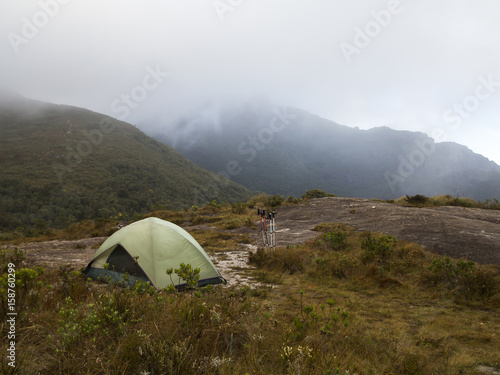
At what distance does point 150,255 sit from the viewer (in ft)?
20.0

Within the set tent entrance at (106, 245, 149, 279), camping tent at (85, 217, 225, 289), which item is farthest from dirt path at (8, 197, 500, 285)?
tent entrance at (106, 245, 149, 279)

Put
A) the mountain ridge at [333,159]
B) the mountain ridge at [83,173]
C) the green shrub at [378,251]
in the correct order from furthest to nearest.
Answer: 1. the mountain ridge at [333,159]
2. the mountain ridge at [83,173]
3. the green shrub at [378,251]

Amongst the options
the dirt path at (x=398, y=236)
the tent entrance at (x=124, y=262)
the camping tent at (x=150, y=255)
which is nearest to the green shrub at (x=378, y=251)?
the dirt path at (x=398, y=236)

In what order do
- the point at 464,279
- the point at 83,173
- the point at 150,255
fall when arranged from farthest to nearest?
the point at 83,173, the point at 150,255, the point at 464,279

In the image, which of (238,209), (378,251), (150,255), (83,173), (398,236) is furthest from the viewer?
(83,173)

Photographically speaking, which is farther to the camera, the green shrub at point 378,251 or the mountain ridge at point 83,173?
the mountain ridge at point 83,173

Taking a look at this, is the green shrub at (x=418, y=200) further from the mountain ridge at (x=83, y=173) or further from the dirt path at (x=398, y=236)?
the mountain ridge at (x=83, y=173)

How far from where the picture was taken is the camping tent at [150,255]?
19.4 ft

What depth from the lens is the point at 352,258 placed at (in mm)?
7430

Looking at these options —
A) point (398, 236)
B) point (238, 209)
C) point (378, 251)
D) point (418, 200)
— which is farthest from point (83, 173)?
point (378, 251)

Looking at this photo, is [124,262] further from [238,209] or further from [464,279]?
[238,209]

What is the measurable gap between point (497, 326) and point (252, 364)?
441 cm

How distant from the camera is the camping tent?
5.92 m

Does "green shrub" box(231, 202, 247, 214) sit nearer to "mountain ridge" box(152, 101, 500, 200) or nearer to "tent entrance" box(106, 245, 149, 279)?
"tent entrance" box(106, 245, 149, 279)
